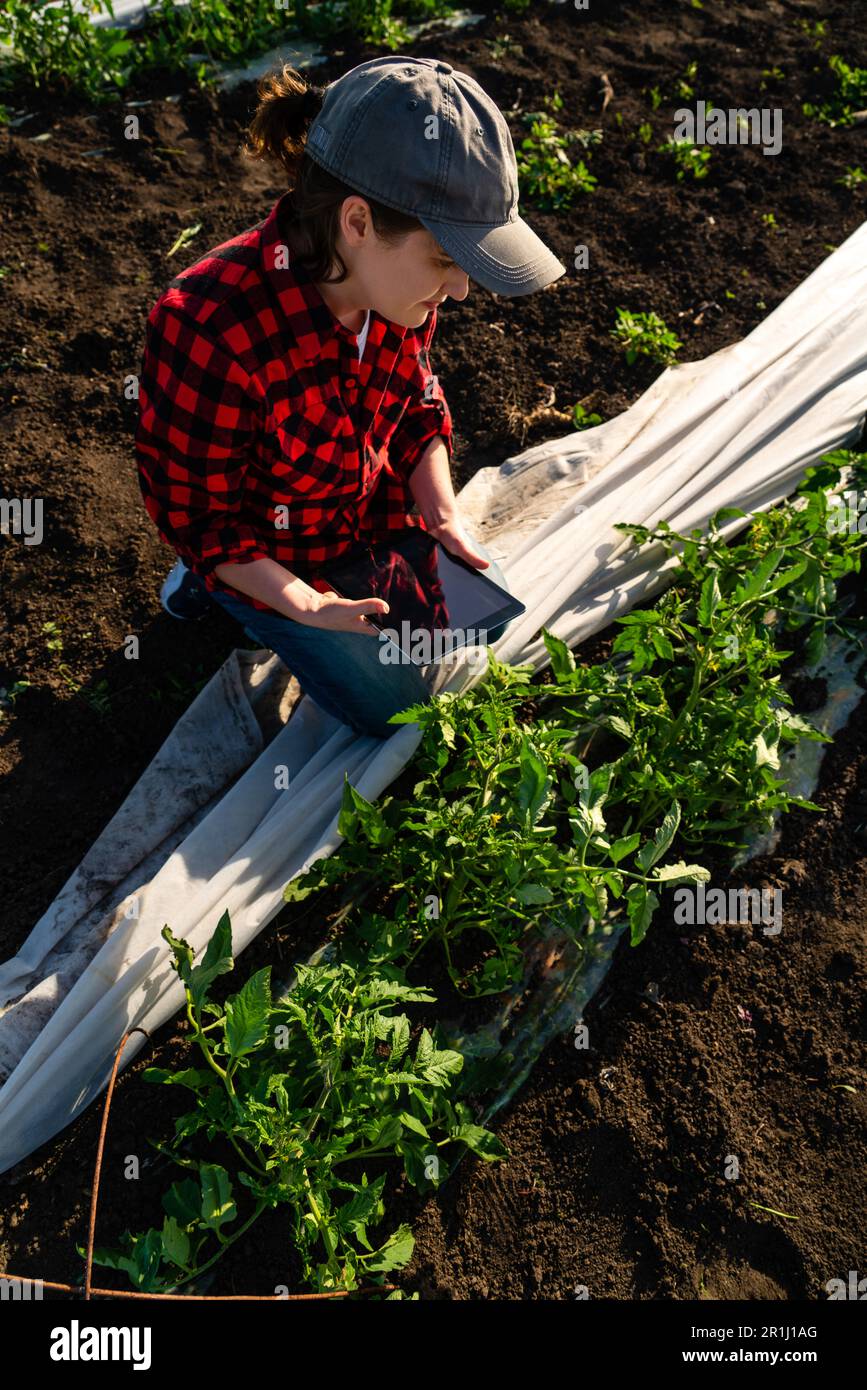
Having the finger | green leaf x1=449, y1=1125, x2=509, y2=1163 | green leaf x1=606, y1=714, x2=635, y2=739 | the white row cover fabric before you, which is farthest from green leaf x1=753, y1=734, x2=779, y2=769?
green leaf x1=449, y1=1125, x2=509, y2=1163

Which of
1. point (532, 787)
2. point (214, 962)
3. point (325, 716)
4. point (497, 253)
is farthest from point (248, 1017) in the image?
point (497, 253)

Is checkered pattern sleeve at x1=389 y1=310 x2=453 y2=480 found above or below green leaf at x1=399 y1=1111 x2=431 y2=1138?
above

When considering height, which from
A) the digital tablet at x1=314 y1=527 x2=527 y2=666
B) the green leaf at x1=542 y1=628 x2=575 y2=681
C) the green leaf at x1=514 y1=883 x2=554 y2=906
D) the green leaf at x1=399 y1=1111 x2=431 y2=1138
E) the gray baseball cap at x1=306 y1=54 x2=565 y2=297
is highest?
the gray baseball cap at x1=306 y1=54 x2=565 y2=297

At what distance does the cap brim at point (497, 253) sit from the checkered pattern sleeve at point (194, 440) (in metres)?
0.48

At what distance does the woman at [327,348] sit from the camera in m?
1.77

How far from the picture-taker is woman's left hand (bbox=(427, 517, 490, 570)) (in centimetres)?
263

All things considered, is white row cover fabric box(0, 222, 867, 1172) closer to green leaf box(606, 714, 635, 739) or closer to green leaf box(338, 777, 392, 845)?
green leaf box(338, 777, 392, 845)

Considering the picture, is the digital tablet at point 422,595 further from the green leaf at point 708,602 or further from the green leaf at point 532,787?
the green leaf at point 532,787

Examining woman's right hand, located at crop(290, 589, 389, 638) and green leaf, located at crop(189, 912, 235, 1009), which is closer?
green leaf, located at crop(189, 912, 235, 1009)

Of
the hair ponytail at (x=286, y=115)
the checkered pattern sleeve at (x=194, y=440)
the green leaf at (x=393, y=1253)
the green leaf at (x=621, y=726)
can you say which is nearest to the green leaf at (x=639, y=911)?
the green leaf at (x=621, y=726)

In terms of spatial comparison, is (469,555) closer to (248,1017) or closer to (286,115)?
(286,115)

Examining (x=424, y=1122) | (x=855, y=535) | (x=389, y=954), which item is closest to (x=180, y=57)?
(x=855, y=535)

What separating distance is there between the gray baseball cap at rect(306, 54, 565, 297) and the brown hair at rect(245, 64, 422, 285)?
54mm

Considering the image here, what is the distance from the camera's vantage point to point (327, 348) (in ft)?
6.93
